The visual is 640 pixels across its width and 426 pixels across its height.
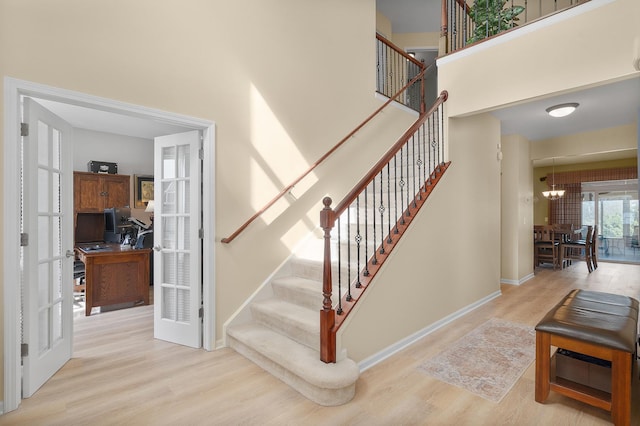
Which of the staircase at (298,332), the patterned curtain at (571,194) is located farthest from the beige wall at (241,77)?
the patterned curtain at (571,194)

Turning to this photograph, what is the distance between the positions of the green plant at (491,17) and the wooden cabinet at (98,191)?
20.5 ft

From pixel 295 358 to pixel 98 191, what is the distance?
5379 millimetres

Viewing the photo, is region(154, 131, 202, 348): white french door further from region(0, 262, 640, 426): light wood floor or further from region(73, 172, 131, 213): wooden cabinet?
region(73, 172, 131, 213): wooden cabinet

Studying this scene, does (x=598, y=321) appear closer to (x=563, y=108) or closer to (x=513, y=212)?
(x=563, y=108)

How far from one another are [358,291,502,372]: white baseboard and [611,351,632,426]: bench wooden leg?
1456mm

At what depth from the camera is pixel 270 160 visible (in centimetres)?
346

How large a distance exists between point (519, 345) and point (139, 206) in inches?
260

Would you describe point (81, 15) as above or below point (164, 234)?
above

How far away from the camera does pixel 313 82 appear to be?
390cm

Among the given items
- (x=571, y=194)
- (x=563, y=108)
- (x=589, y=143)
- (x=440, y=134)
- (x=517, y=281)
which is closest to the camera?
(x=440, y=134)

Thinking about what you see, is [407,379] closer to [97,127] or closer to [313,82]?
[313,82]

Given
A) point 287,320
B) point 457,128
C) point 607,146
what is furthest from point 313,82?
point 607,146

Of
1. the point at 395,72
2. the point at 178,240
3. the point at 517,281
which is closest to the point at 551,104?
the point at 395,72

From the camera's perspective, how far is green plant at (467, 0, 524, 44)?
3646mm
